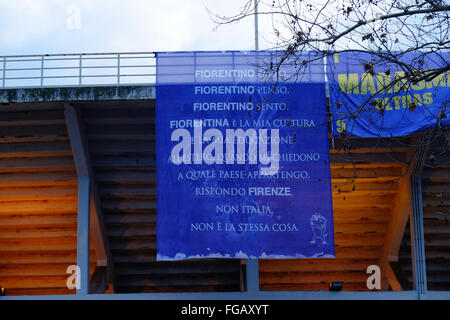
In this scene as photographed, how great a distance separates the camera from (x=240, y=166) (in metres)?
12.6

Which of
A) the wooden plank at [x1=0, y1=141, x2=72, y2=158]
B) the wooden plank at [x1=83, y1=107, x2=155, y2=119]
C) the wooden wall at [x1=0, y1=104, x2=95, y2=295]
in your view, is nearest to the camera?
the wooden plank at [x1=83, y1=107, x2=155, y2=119]

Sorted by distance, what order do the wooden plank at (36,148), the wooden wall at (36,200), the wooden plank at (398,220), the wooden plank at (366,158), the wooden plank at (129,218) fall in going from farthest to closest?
the wooden plank at (129,218) → the wooden plank at (398,220) → the wooden plank at (366,158) → the wooden plank at (36,148) → the wooden wall at (36,200)

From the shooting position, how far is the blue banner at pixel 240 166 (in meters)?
12.5

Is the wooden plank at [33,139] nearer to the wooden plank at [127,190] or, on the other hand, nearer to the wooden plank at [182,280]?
the wooden plank at [127,190]

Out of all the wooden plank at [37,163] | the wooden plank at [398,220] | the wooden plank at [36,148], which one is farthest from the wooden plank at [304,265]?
the wooden plank at [36,148]

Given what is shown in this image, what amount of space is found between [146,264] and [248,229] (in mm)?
4132

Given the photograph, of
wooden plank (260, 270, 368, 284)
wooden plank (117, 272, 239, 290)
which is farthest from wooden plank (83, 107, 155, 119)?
wooden plank (260, 270, 368, 284)

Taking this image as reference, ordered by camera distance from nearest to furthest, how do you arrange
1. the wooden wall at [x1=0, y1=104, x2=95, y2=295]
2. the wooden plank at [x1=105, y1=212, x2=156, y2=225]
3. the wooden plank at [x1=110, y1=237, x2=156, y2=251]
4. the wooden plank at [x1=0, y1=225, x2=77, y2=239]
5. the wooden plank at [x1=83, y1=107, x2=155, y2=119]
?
the wooden plank at [x1=83, y1=107, x2=155, y2=119] < the wooden wall at [x1=0, y1=104, x2=95, y2=295] < the wooden plank at [x1=105, y1=212, x2=156, y2=225] < the wooden plank at [x1=0, y1=225, x2=77, y2=239] < the wooden plank at [x1=110, y1=237, x2=156, y2=251]

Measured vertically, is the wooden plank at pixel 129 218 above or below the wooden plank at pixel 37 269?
above

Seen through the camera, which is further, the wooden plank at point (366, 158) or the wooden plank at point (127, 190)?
the wooden plank at point (127, 190)

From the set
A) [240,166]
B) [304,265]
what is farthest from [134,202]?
[304,265]

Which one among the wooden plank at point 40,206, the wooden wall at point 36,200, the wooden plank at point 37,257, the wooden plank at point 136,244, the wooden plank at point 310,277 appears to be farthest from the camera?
the wooden plank at point 310,277

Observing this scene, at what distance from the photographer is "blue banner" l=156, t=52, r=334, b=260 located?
12.5 meters

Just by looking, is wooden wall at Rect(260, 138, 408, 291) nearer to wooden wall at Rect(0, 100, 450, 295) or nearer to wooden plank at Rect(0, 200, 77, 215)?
wooden wall at Rect(0, 100, 450, 295)
